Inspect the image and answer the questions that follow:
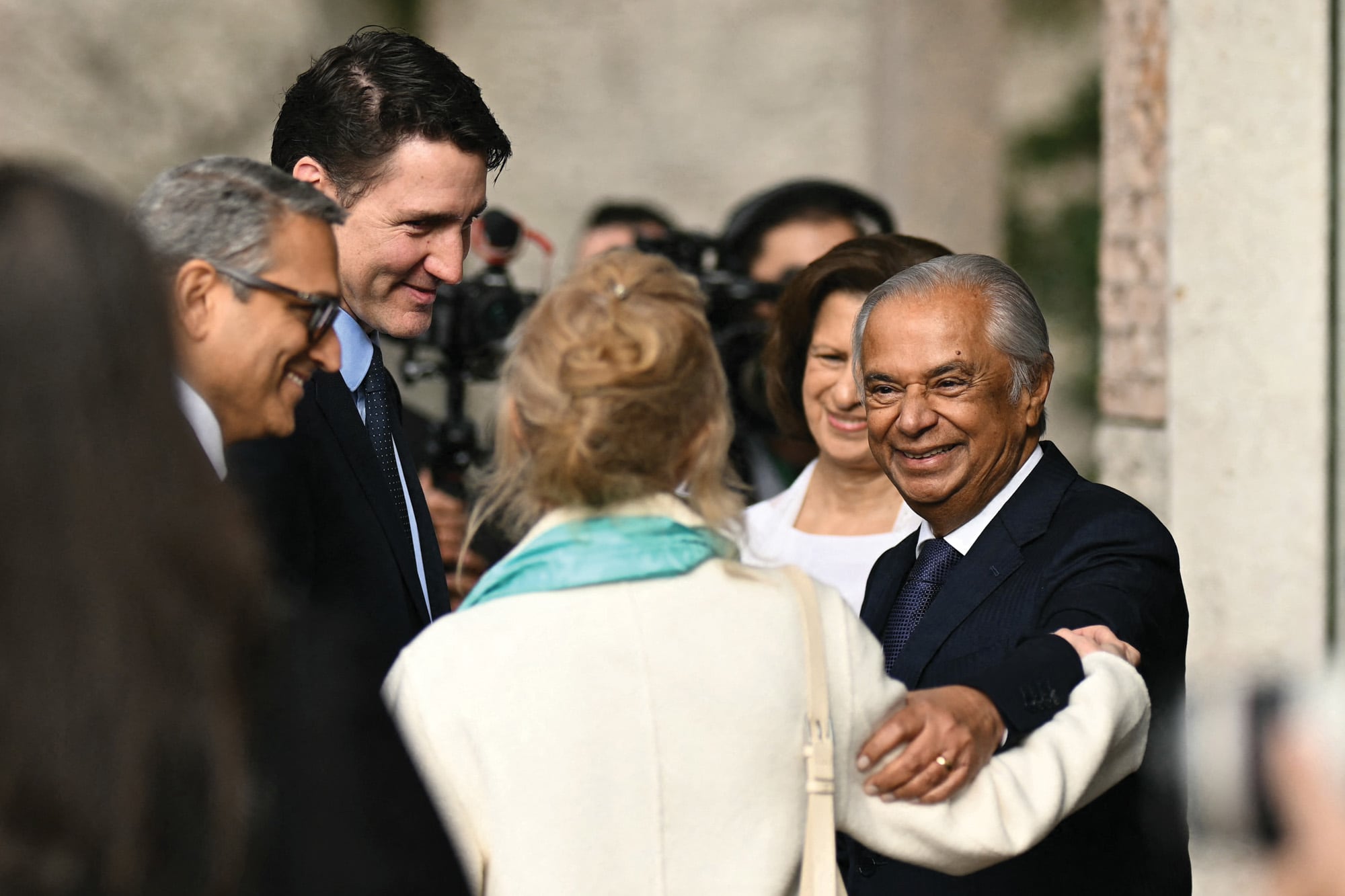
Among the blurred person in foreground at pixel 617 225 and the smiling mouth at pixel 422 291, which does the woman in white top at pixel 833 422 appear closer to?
the smiling mouth at pixel 422 291

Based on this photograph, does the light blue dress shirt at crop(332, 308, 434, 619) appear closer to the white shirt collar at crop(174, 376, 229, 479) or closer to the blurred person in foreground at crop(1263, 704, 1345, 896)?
the white shirt collar at crop(174, 376, 229, 479)

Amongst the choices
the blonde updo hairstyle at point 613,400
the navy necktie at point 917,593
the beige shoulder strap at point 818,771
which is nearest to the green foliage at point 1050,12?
the navy necktie at point 917,593

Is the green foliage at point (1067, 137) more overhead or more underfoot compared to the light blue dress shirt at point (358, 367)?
more overhead

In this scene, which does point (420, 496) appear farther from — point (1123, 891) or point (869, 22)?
point (869, 22)

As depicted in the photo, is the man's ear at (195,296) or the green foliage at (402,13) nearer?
Result: the man's ear at (195,296)

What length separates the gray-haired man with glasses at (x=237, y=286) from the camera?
1.60 m

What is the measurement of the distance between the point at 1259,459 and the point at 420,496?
2480mm

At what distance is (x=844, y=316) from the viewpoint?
3027mm

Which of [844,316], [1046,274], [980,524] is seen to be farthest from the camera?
[1046,274]

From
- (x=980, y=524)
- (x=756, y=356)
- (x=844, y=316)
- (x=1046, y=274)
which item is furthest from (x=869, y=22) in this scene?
(x=980, y=524)

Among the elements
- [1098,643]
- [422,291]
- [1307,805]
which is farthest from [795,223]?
[1307,805]

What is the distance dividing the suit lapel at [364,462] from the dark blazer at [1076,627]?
68 cm

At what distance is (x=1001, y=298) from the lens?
231 cm

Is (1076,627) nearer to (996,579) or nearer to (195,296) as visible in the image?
(996,579)
